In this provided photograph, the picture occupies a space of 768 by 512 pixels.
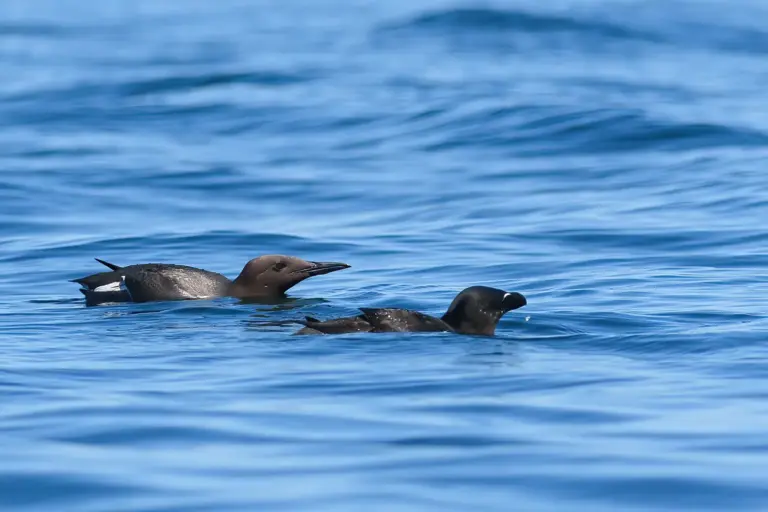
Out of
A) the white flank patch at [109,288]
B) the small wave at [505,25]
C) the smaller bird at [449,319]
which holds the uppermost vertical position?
the small wave at [505,25]

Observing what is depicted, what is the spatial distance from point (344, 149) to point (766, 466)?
18.8m

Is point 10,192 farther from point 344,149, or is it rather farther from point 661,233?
point 661,233

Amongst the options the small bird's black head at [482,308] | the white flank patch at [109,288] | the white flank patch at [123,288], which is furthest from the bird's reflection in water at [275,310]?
the small bird's black head at [482,308]

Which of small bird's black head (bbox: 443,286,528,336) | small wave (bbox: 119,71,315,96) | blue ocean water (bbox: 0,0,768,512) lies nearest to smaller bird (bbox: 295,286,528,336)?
small bird's black head (bbox: 443,286,528,336)

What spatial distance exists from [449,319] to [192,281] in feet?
10.2

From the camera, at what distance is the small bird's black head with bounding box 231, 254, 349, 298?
13664 mm

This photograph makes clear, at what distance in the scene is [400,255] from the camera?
16.6 m

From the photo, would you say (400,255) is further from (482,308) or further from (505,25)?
(505,25)

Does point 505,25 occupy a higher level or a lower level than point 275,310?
higher

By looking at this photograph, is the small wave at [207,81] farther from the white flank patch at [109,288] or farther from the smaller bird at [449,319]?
the smaller bird at [449,319]

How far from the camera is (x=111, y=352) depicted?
1061 centimetres

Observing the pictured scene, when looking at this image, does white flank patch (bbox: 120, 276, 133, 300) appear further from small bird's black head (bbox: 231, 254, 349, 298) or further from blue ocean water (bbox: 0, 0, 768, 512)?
small bird's black head (bbox: 231, 254, 349, 298)

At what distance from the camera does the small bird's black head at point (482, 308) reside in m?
11.1

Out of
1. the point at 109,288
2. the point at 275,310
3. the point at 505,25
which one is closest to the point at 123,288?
the point at 109,288
